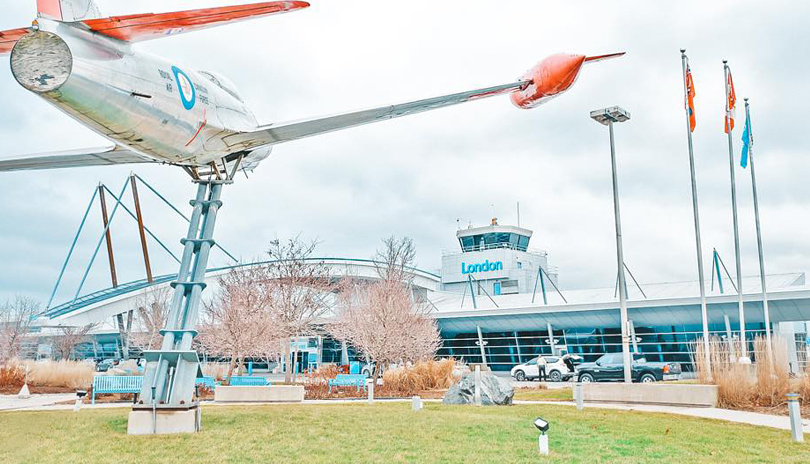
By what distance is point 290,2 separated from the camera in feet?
22.9

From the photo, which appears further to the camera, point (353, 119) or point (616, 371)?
point (616, 371)

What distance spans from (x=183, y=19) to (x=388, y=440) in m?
6.82

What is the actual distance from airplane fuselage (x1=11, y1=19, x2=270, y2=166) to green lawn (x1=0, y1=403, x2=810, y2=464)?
4196mm

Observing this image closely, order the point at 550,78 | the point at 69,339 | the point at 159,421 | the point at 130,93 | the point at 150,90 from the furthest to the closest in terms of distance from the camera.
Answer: the point at 69,339 < the point at 159,421 < the point at 550,78 < the point at 150,90 < the point at 130,93

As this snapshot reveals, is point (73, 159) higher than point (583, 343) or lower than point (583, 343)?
higher

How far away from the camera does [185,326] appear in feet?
35.7

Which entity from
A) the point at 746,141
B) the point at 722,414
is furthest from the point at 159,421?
the point at 746,141

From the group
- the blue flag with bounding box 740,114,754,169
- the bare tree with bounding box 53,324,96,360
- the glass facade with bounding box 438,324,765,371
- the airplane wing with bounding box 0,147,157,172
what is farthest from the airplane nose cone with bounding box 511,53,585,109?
the bare tree with bounding box 53,324,96,360

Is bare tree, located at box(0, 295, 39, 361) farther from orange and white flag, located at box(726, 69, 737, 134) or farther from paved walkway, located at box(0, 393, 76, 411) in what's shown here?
orange and white flag, located at box(726, 69, 737, 134)

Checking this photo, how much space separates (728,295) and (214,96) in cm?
3180

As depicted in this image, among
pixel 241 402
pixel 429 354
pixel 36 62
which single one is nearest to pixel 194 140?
pixel 36 62

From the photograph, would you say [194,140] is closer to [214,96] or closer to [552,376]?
[214,96]

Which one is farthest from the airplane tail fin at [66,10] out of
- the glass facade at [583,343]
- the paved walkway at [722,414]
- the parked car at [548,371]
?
the glass facade at [583,343]

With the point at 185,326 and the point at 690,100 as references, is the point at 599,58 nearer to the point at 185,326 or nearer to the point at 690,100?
the point at 185,326
